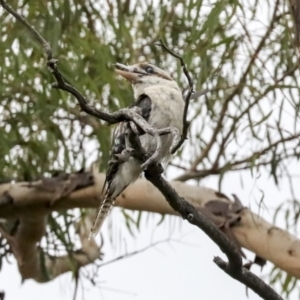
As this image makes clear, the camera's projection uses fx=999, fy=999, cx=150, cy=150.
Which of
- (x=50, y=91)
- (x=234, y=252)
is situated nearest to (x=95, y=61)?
(x=50, y=91)

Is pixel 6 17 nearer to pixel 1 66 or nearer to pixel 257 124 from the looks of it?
pixel 1 66

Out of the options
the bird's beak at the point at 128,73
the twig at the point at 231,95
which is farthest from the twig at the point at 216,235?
the twig at the point at 231,95

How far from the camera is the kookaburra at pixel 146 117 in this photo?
6.67 feet

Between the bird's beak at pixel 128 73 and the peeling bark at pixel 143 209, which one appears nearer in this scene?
the bird's beak at pixel 128 73

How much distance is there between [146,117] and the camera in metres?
2.08

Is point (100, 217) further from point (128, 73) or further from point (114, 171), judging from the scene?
point (128, 73)

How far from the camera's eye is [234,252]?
1635 millimetres

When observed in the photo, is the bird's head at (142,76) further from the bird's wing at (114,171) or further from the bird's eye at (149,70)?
the bird's wing at (114,171)

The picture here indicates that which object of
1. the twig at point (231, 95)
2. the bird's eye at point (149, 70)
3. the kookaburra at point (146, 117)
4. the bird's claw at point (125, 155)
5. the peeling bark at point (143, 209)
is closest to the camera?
the bird's claw at point (125, 155)

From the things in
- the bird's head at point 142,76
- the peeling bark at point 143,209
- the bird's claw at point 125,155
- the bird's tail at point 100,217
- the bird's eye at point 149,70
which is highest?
the bird's eye at point 149,70

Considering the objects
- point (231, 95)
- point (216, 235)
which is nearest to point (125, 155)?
point (216, 235)

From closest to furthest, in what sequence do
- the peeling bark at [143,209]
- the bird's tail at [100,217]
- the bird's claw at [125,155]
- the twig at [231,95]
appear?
the bird's claw at [125,155] → the bird's tail at [100,217] → the peeling bark at [143,209] → the twig at [231,95]

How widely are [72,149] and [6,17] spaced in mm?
459

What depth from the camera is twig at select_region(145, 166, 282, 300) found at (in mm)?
1606
